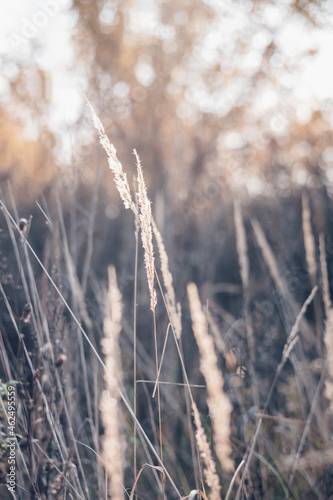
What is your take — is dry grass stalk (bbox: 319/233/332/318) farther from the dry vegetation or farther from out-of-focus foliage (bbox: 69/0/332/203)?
out-of-focus foliage (bbox: 69/0/332/203)

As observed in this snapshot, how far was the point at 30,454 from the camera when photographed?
100 centimetres

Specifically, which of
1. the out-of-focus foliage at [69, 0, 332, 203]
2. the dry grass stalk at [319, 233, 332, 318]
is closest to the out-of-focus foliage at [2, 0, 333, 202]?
the out-of-focus foliage at [69, 0, 332, 203]

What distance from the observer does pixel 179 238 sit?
9.26 feet

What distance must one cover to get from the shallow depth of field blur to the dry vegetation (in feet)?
0.05

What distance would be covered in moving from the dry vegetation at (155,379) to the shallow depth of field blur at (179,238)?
0.02 metres

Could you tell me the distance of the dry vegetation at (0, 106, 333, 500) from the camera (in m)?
0.96

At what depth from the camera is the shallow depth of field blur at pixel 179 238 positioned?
153cm

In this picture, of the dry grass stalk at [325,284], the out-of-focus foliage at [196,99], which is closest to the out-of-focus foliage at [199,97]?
the out-of-focus foliage at [196,99]

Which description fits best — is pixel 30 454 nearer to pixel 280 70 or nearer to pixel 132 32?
pixel 280 70

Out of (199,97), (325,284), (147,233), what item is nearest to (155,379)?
(325,284)

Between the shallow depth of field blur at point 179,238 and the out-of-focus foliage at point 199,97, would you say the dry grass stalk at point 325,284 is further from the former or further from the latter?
the out-of-focus foliage at point 199,97

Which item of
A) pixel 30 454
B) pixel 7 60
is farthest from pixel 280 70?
pixel 30 454

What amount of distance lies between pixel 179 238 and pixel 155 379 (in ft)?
3.59

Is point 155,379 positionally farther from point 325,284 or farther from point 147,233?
point 147,233
